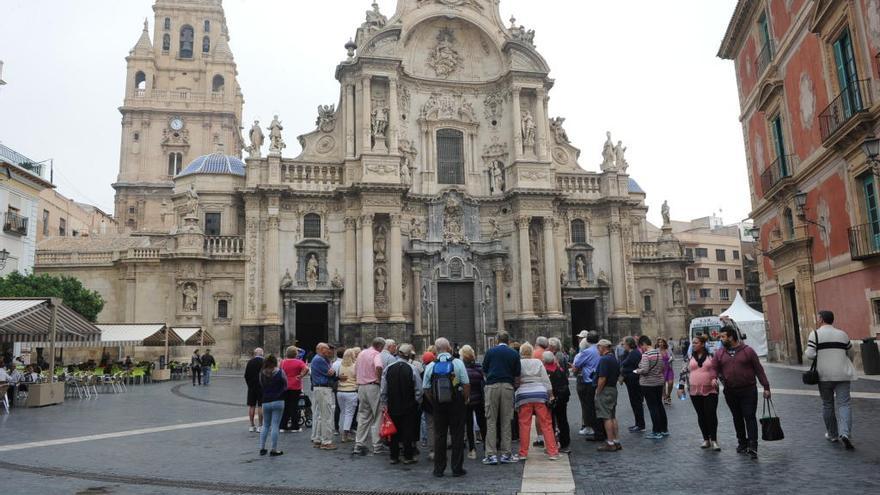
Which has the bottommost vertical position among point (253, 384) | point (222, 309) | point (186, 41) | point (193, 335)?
point (253, 384)

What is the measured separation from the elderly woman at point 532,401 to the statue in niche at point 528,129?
28642 mm

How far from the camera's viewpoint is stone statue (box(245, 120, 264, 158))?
3478 centimetres

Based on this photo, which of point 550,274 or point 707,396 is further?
point 550,274

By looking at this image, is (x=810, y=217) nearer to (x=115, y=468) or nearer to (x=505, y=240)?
(x=505, y=240)

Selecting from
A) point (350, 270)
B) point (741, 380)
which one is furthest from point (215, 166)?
point (741, 380)

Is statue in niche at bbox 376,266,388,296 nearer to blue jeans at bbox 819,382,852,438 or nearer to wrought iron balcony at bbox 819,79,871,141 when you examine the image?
wrought iron balcony at bbox 819,79,871,141

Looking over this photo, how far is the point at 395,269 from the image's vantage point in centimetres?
3372

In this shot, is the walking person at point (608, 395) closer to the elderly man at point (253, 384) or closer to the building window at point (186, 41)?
the elderly man at point (253, 384)

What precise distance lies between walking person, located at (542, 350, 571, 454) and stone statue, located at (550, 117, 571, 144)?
99.4 ft

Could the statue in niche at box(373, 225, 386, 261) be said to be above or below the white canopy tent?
above

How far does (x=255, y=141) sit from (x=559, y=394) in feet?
94.5

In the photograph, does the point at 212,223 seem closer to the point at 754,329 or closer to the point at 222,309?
the point at 222,309

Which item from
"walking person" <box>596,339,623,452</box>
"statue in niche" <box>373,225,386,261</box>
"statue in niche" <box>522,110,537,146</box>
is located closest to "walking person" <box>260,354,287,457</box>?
"walking person" <box>596,339,623,452</box>

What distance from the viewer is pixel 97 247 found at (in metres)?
42.1
